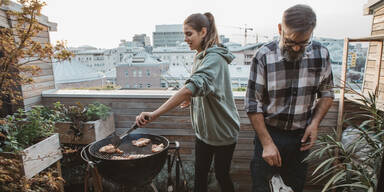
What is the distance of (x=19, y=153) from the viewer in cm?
159

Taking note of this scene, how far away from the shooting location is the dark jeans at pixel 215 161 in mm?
1618

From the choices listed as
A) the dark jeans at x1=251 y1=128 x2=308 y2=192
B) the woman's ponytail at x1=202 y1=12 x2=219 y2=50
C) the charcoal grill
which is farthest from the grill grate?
the woman's ponytail at x1=202 y1=12 x2=219 y2=50

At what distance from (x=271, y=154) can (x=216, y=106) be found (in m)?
0.48

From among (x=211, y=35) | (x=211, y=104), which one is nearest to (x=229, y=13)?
(x=211, y=35)

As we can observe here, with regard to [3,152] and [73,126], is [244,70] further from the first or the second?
[3,152]

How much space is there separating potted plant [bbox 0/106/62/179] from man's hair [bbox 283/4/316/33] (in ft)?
6.20

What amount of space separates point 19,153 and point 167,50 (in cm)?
283

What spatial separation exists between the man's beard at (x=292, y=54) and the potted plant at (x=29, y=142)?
1846mm

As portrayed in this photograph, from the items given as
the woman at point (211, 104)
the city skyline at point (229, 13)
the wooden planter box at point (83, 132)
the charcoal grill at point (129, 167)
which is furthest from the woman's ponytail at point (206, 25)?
the wooden planter box at point (83, 132)

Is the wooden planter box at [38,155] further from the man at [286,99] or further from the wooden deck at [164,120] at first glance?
the man at [286,99]

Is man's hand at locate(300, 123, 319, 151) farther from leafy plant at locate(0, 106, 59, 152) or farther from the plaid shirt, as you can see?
leafy plant at locate(0, 106, 59, 152)

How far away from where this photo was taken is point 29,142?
1.81m

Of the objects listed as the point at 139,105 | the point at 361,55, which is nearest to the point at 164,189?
the point at 139,105

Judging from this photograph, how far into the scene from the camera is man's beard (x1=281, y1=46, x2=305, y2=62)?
3.71 ft
